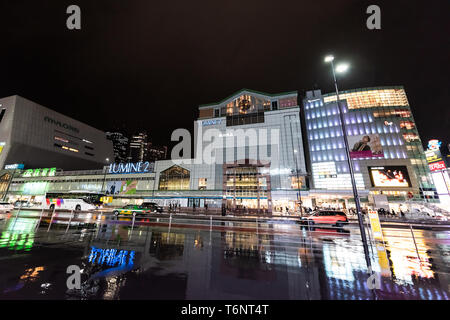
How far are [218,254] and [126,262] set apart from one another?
11.8 ft

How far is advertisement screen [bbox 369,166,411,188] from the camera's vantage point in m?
47.1

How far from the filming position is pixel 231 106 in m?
65.2

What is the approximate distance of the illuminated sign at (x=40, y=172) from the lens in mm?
66000

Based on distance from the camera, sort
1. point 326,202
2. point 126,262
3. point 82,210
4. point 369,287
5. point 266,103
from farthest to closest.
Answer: point 266,103
point 326,202
point 82,210
point 126,262
point 369,287

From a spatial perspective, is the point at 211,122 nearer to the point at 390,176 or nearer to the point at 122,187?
the point at 122,187

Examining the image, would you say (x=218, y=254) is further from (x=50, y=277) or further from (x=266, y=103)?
(x=266, y=103)

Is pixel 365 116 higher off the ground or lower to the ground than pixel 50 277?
higher

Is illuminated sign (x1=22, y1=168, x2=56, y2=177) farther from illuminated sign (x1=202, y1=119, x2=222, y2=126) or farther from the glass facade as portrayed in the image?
the glass facade

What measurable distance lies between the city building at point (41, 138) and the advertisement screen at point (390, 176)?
9361 cm

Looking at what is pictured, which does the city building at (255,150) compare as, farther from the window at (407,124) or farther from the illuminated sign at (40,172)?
the illuminated sign at (40,172)

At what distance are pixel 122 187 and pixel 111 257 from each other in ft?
186

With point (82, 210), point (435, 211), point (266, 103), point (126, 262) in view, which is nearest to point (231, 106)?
point (266, 103)

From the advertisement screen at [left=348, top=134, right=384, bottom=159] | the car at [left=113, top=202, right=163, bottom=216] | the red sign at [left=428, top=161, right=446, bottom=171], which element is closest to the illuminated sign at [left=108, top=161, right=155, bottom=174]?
the car at [left=113, top=202, right=163, bottom=216]
